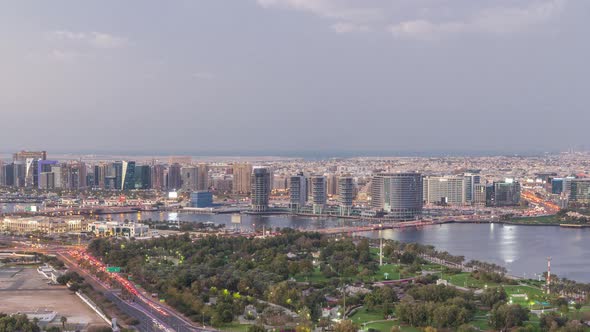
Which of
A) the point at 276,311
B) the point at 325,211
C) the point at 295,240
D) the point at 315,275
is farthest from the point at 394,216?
the point at 276,311

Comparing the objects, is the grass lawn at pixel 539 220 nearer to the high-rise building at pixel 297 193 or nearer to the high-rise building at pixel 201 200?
the high-rise building at pixel 297 193

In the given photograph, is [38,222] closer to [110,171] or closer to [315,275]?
[315,275]

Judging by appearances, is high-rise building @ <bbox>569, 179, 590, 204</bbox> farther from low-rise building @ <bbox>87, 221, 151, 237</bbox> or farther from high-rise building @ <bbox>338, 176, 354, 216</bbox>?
low-rise building @ <bbox>87, 221, 151, 237</bbox>

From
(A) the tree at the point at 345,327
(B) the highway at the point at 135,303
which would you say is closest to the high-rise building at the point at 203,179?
(B) the highway at the point at 135,303

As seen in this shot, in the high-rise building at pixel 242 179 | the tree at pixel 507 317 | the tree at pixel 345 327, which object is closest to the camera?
the tree at pixel 345 327

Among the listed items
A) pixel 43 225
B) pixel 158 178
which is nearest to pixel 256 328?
pixel 43 225

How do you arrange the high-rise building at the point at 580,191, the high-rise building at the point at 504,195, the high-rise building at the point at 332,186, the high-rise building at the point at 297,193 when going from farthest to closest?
the high-rise building at the point at 332,186, the high-rise building at the point at 504,195, the high-rise building at the point at 580,191, the high-rise building at the point at 297,193

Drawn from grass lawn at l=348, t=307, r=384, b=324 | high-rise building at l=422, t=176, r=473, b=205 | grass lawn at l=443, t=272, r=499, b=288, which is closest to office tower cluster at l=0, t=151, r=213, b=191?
high-rise building at l=422, t=176, r=473, b=205

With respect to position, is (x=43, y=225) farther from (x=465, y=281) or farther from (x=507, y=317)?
(x=507, y=317)
